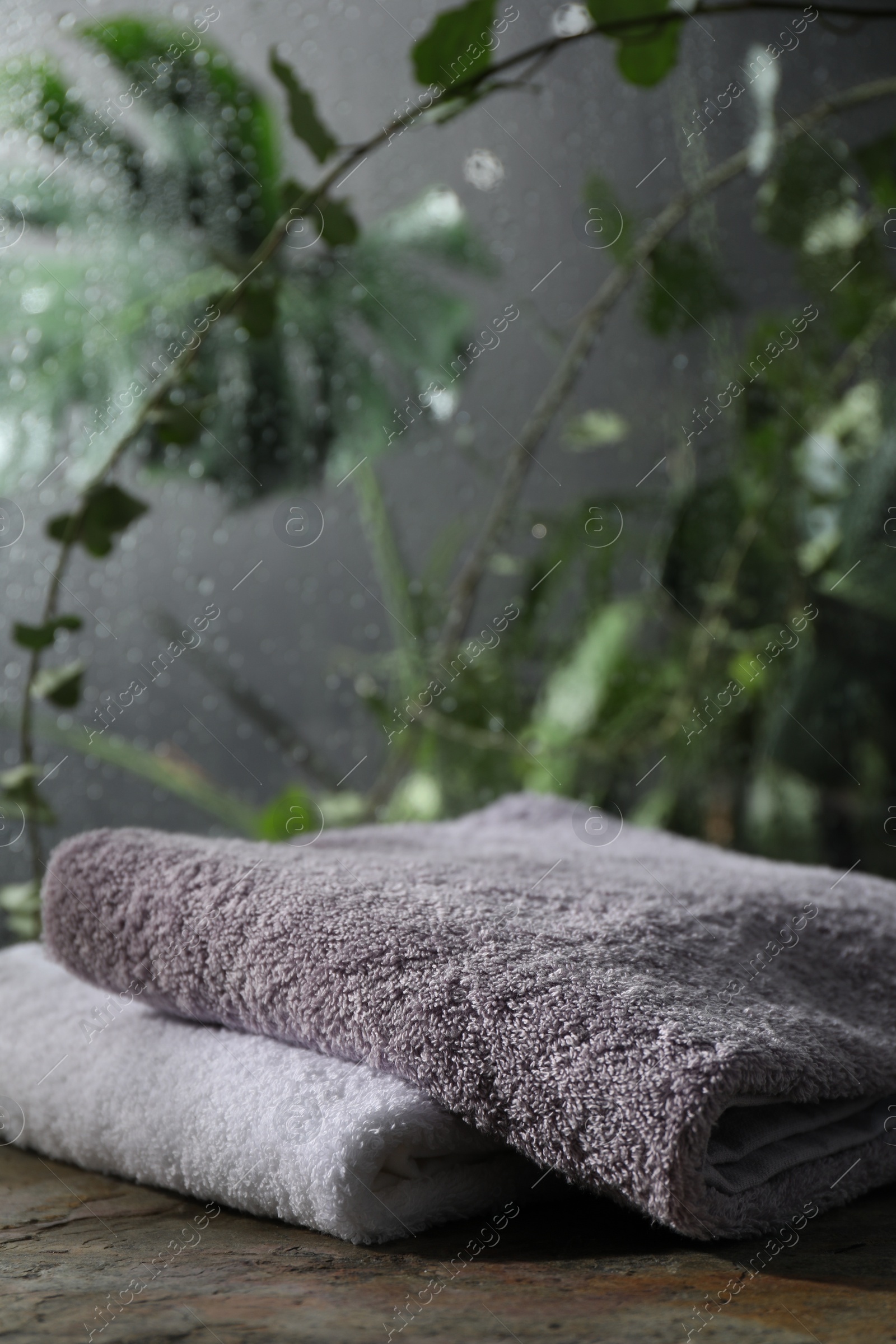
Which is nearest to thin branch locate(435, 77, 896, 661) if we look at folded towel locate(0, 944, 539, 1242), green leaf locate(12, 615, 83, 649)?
green leaf locate(12, 615, 83, 649)

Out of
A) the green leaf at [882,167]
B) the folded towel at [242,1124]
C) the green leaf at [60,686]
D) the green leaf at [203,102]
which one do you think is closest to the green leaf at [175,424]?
the green leaf at [60,686]

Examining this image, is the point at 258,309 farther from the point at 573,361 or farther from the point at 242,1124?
the point at 242,1124

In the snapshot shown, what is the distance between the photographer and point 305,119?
27.7 inches

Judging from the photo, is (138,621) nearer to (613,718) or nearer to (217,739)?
(217,739)

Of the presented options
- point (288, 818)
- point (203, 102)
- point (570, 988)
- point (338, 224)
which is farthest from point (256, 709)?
point (570, 988)

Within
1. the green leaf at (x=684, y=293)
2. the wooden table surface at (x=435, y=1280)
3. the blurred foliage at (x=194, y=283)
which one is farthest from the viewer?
the green leaf at (x=684, y=293)

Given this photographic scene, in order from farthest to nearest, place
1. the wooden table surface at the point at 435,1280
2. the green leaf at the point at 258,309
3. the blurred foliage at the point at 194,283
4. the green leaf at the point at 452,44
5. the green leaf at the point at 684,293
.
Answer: the green leaf at the point at 684,293 → the blurred foliage at the point at 194,283 → the green leaf at the point at 258,309 → the green leaf at the point at 452,44 → the wooden table surface at the point at 435,1280

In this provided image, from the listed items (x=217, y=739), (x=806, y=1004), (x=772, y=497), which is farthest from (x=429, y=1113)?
(x=772, y=497)

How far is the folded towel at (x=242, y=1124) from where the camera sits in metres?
0.36

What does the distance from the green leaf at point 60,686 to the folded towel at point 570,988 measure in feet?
0.69

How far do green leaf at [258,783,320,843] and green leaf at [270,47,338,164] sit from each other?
47 centimetres

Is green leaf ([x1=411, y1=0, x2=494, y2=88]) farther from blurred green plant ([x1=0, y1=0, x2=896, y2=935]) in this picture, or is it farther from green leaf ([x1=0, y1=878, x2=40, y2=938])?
green leaf ([x1=0, y1=878, x2=40, y2=938])

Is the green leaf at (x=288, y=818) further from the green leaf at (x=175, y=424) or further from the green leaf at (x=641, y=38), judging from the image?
the green leaf at (x=641, y=38)

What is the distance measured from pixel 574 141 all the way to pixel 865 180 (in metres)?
0.25
